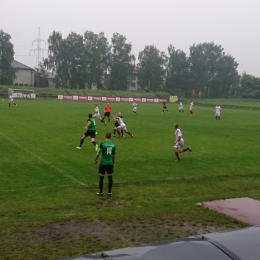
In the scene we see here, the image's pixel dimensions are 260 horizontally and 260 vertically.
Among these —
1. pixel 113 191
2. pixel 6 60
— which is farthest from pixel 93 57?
pixel 113 191

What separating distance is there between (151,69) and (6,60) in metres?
37.9

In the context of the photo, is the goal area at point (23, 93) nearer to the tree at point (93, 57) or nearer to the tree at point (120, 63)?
the tree at point (93, 57)

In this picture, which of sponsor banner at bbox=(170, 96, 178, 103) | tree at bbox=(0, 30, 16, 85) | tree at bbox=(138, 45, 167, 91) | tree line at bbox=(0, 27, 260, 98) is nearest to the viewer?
sponsor banner at bbox=(170, 96, 178, 103)

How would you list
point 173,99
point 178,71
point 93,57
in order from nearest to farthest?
1. point 173,99
2. point 93,57
3. point 178,71

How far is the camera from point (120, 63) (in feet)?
340

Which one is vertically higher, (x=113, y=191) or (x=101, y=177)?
(x=101, y=177)

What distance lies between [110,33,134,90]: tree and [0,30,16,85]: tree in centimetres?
2587

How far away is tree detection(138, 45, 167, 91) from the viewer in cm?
10675

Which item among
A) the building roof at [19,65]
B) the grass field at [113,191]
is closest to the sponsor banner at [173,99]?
the building roof at [19,65]

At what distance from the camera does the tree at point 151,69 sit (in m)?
107

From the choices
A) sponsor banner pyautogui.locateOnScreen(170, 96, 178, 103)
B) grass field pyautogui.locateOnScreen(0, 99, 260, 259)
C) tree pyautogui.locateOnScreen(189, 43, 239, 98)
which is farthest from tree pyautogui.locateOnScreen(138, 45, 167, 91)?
grass field pyautogui.locateOnScreen(0, 99, 260, 259)

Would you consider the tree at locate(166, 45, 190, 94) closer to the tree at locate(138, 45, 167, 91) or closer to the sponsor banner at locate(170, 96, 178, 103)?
the tree at locate(138, 45, 167, 91)

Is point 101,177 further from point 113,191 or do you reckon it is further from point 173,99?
point 173,99

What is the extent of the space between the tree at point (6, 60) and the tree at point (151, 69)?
34.2 metres
